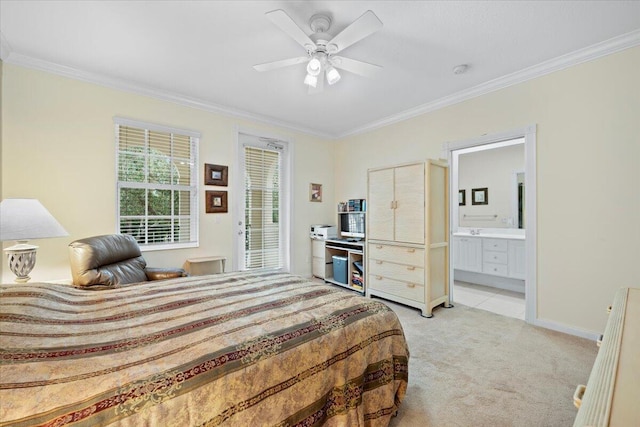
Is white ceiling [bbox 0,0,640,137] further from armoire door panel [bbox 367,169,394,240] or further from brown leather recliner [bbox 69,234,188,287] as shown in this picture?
brown leather recliner [bbox 69,234,188,287]

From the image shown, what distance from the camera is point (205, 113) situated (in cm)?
378

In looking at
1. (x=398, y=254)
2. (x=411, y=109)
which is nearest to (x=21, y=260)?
(x=398, y=254)

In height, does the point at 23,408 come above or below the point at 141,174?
below

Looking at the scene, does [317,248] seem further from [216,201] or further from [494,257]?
[494,257]

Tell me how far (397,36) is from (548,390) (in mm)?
2905

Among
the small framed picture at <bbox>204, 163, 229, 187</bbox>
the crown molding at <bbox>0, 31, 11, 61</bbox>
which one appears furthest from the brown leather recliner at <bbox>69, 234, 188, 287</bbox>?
the crown molding at <bbox>0, 31, 11, 61</bbox>

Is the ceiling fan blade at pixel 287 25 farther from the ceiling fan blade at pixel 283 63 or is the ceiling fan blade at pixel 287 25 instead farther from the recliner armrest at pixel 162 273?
the recliner armrest at pixel 162 273

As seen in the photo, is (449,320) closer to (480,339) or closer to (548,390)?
(480,339)

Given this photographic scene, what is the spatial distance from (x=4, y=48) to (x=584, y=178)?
5495mm

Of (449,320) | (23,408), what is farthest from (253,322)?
(449,320)

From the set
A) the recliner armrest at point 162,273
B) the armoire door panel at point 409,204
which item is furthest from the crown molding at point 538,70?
the recliner armrest at point 162,273

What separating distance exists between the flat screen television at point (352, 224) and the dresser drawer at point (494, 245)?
2.05 m

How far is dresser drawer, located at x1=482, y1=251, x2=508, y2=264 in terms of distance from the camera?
14.0 ft

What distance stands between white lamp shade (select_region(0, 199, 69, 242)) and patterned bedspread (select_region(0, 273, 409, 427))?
692 mm
